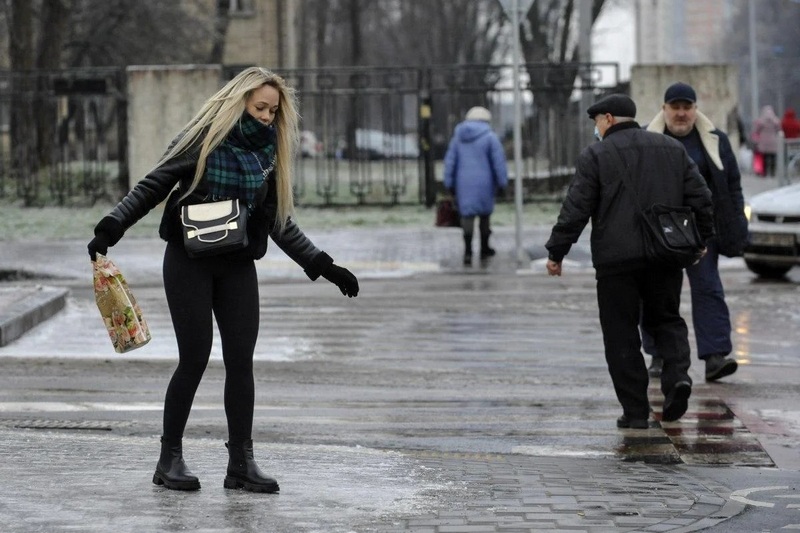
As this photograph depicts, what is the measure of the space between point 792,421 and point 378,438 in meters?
2.20

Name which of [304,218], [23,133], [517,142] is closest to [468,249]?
[517,142]

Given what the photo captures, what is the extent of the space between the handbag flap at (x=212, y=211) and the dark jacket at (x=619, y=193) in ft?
8.21

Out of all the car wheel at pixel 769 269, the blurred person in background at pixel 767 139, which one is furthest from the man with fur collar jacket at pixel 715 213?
the blurred person in background at pixel 767 139

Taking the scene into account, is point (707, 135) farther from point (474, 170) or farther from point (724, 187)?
point (474, 170)

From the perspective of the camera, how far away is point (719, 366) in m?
9.90

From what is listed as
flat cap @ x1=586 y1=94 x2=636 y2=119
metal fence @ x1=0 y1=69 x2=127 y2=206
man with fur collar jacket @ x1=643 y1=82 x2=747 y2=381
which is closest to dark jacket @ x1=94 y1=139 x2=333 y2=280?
flat cap @ x1=586 y1=94 x2=636 y2=119

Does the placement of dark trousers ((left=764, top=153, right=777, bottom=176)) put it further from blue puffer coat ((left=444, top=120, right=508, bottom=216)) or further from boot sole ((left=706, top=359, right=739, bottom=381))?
boot sole ((left=706, top=359, right=739, bottom=381))

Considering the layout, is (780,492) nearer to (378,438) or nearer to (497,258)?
(378,438)

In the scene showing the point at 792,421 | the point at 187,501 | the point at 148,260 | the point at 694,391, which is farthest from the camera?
the point at 148,260

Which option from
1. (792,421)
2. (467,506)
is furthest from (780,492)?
(792,421)

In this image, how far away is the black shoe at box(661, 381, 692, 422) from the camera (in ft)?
27.4

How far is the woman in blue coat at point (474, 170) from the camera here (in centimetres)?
1844

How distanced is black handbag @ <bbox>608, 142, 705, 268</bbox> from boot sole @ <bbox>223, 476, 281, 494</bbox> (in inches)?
106

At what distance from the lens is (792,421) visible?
8.58 metres
